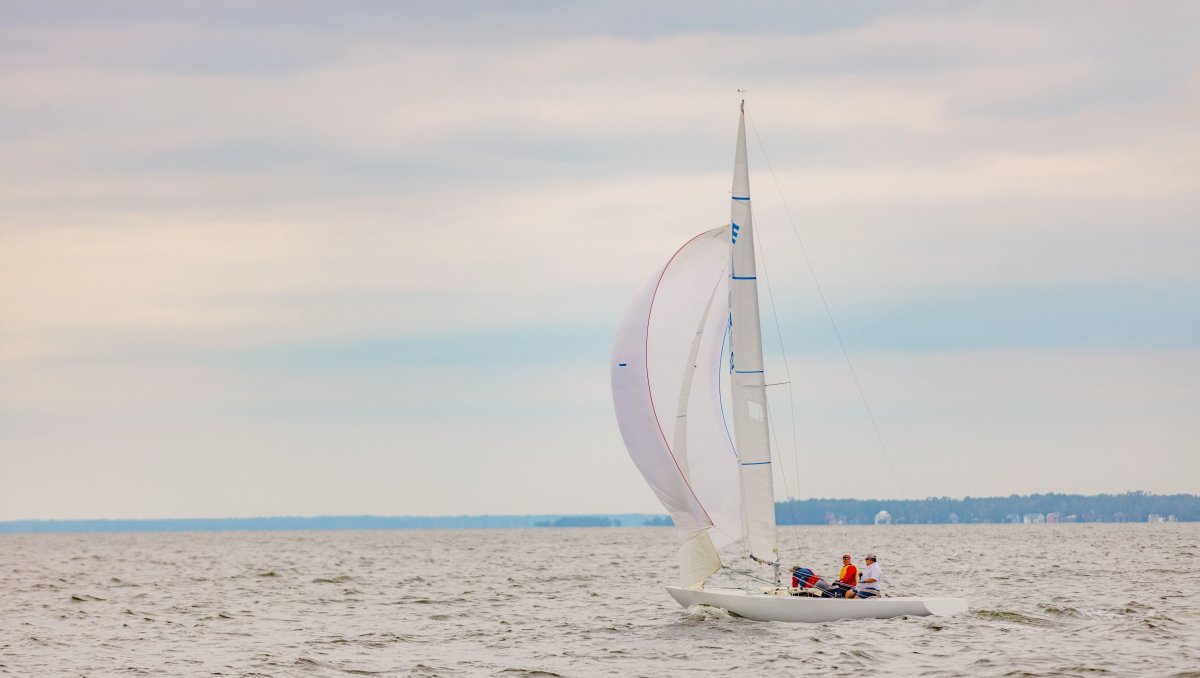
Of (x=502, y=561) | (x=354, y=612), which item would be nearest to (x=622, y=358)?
(x=354, y=612)

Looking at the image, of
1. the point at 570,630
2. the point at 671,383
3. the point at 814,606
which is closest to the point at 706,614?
the point at 570,630

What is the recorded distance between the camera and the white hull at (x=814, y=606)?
28641 mm

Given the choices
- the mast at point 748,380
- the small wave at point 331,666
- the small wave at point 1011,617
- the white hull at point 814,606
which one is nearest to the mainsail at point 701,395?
the mast at point 748,380

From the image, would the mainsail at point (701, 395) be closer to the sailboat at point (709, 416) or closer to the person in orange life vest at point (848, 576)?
the sailboat at point (709, 416)

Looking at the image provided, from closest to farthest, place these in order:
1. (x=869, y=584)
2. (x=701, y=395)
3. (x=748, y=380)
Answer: (x=748, y=380) → (x=701, y=395) → (x=869, y=584)

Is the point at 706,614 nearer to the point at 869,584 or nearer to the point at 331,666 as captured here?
the point at 869,584

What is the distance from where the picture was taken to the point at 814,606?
93.8 ft

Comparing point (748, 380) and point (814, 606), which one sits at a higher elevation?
point (748, 380)

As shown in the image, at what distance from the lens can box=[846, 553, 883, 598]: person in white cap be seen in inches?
1166

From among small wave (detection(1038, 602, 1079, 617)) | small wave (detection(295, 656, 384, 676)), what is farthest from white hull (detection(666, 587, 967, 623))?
small wave (detection(295, 656, 384, 676))

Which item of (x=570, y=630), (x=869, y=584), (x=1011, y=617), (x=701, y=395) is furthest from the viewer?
(x=570, y=630)

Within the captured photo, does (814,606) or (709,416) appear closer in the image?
(814,606)

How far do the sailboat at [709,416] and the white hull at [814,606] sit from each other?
2cm

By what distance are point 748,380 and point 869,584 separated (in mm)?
5291
